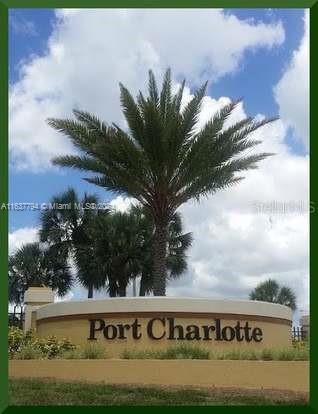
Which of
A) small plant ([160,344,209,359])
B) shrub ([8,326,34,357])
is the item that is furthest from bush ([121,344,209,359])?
shrub ([8,326,34,357])

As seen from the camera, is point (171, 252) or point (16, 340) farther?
point (171, 252)

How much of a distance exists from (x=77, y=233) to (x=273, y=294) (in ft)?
47.9

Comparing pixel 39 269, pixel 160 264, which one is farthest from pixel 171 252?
pixel 160 264

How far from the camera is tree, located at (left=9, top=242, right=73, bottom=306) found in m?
32.5

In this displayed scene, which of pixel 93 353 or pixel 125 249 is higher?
pixel 125 249

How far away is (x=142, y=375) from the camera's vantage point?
15.2 metres

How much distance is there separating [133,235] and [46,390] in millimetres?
17114

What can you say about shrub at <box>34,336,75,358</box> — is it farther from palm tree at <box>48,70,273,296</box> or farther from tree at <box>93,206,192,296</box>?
tree at <box>93,206,192,296</box>

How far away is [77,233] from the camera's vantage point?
31.7 m

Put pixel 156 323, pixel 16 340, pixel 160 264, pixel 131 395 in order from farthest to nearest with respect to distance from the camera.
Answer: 1. pixel 160 264
2. pixel 16 340
3. pixel 156 323
4. pixel 131 395

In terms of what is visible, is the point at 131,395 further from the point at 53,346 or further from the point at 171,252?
the point at 171,252

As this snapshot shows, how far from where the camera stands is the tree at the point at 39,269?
32.5 meters

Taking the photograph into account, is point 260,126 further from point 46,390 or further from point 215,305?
point 46,390

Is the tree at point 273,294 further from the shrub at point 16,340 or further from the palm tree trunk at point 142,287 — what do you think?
the shrub at point 16,340
